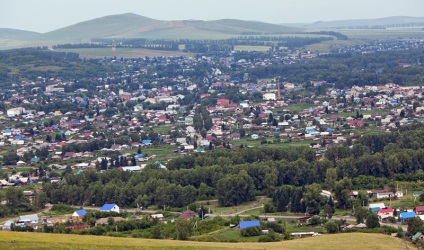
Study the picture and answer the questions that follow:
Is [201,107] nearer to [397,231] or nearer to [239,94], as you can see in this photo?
[239,94]

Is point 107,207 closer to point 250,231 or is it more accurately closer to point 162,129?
point 250,231

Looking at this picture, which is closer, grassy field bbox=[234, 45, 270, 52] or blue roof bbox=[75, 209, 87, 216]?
blue roof bbox=[75, 209, 87, 216]

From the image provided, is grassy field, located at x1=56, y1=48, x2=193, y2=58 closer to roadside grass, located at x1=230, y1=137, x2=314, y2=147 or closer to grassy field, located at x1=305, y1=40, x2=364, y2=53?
grassy field, located at x1=305, y1=40, x2=364, y2=53

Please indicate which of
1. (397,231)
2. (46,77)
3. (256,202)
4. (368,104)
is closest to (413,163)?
(256,202)

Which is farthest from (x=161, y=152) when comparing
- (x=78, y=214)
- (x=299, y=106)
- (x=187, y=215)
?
(x=299, y=106)

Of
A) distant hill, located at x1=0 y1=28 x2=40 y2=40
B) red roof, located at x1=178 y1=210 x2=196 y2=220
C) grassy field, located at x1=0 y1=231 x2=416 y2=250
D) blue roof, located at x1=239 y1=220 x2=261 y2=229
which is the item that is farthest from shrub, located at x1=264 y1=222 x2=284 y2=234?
distant hill, located at x1=0 y1=28 x2=40 y2=40

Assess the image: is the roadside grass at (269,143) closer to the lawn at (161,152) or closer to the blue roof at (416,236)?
the lawn at (161,152)
